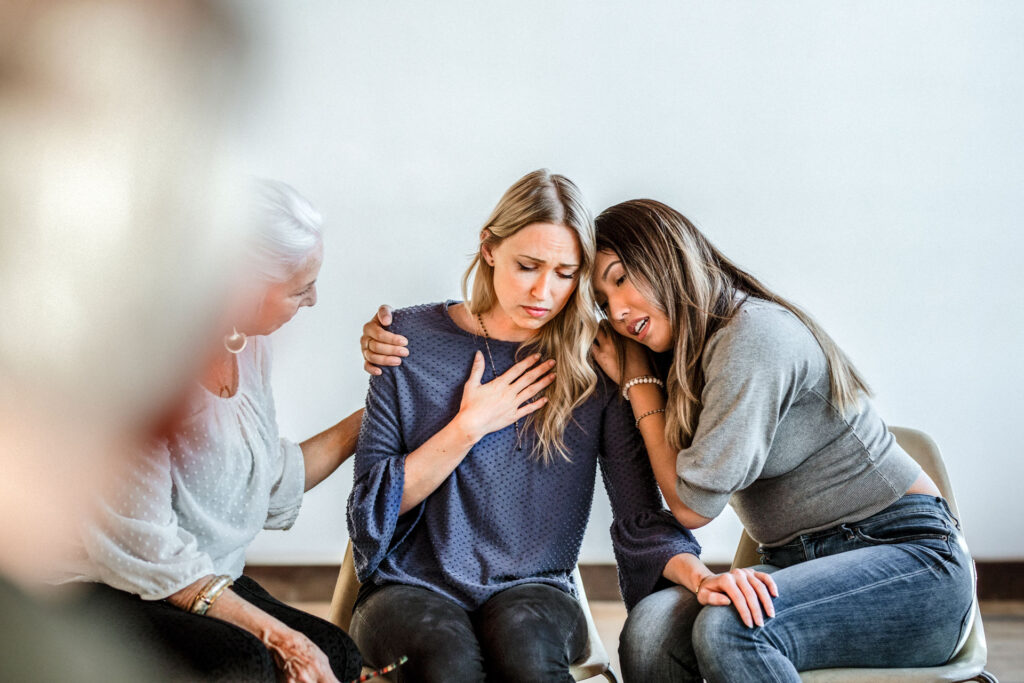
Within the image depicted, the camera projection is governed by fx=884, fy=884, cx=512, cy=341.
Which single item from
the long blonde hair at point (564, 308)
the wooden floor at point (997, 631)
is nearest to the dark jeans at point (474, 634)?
the long blonde hair at point (564, 308)

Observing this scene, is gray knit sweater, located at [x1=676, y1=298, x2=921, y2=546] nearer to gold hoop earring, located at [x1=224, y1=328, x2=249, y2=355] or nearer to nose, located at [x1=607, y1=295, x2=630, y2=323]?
nose, located at [x1=607, y1=295, x2=630, y2=323]

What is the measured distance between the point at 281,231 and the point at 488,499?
0.89 metres

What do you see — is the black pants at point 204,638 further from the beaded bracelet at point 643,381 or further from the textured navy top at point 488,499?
the beaded bracelet at point 643,381

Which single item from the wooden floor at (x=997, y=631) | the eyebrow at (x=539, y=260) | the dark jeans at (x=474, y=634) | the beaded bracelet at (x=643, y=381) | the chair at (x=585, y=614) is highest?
the eyebrow at (x=539, y=260)

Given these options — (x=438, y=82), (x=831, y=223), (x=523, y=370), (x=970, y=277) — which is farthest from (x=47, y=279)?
(x=970, y=277)

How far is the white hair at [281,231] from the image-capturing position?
39cm

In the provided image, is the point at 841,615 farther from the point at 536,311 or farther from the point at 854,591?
the point at 536,311

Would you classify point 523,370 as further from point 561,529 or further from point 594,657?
point 594,657

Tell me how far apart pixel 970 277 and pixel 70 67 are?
225cm

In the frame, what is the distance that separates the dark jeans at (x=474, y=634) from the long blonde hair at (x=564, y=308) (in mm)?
220

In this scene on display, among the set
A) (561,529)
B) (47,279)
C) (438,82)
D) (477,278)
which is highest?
(438,82)

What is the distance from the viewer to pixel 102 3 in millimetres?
240

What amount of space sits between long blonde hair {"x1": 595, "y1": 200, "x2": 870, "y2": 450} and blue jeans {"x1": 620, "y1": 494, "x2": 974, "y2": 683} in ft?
0.63

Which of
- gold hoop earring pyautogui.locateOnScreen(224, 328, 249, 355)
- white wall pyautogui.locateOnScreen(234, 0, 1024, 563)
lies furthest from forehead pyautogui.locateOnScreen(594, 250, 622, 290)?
gold hoop earring pyautogui.locateOnScreen(224, 328, 249, 355)
